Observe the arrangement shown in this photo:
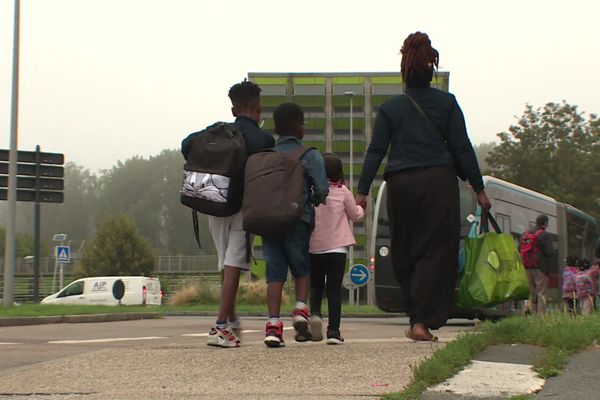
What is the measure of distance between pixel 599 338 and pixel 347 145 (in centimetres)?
5459

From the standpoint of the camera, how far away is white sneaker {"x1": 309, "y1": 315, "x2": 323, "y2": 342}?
7520mm

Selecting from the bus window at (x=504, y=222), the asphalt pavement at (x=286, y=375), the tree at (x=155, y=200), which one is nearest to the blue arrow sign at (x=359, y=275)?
the bus window at (x=504, y=222)

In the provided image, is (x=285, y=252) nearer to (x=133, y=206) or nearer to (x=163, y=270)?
(x=163, y=270)

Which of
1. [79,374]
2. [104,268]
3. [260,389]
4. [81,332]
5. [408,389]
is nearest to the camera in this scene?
[408,389]

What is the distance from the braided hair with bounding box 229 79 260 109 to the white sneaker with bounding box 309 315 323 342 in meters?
1.71

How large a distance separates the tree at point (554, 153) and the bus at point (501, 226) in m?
29.0

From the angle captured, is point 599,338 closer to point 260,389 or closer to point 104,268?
point 260,389

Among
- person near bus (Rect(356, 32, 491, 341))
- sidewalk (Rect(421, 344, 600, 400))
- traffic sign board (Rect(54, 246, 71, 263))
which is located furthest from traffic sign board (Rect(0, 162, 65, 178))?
sidewalk (Rect(421, 344, 600, 400))

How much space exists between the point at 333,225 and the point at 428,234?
1.29 m

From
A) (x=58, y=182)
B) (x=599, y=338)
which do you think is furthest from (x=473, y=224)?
(x=58, y=182)

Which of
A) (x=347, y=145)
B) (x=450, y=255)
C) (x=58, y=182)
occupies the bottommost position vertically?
(x=450, y=255)

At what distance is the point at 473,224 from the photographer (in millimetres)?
14711

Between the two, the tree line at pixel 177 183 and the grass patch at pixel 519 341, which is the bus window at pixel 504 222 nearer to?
the grass patch at pixel 519 341

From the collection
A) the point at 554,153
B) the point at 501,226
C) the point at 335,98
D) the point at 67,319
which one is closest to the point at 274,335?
the point at 67,319
